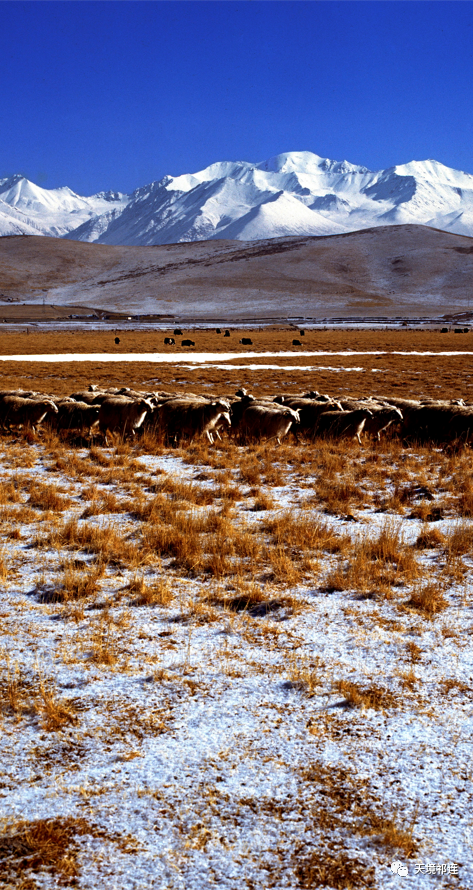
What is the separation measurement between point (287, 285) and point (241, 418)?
156358mm

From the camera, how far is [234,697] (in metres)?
4.32

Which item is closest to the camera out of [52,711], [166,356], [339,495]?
[52,711]

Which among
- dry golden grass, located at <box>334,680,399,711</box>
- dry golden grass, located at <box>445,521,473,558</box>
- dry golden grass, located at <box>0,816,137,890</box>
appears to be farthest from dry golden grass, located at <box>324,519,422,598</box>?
dry golden grass, located at <box>0,816,137,890</box>

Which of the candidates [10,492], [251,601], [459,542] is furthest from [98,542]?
[459,542]

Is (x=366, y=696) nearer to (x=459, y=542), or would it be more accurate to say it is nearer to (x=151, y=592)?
(x=151, y=592)

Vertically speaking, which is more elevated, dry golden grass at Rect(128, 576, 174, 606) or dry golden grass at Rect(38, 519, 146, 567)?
dry golden grass at Rect(38, 519, 146, 567)

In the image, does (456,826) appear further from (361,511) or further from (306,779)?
(361,511)

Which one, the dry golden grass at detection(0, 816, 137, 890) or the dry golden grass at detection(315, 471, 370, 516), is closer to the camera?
the dry golden grass at detection(0, 816, 137, 890)

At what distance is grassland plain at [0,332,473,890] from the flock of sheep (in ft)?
16.3

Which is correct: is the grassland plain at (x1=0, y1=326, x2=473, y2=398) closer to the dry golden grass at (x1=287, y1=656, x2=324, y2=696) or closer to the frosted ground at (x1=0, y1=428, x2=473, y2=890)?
the frosted ground at (x1=0, y1=428, x2=473, y2=890)

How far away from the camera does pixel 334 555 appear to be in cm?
686

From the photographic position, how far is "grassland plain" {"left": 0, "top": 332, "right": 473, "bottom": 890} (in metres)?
3.17

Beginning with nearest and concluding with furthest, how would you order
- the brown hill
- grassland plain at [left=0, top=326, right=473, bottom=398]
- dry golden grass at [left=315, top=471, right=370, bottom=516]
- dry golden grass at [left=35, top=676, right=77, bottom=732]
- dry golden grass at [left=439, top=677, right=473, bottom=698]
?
dry golden grass at [left=35, top=676, right=77, bottom=732], dry golden grass at [left=439, top=677, right=473, bottom=698], dry golden grass at [left=315, top=471, right=370, bottom=516], grassland plain at [left=0, top=326, right=473, bottom=398], the brown hill

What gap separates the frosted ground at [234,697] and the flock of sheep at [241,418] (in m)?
5.25
